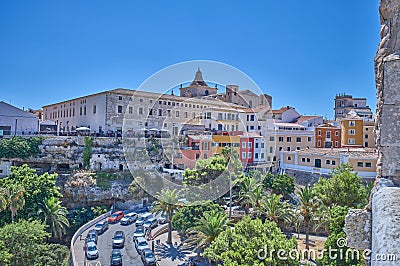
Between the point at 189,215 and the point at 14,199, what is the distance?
12516mm

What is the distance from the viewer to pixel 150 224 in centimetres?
2797

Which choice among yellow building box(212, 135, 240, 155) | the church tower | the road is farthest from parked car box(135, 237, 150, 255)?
the church tower

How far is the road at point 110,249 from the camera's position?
21.2 metres

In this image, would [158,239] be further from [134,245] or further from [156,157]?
[156,157]

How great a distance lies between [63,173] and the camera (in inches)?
1453

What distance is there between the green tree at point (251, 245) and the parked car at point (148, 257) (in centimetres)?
640

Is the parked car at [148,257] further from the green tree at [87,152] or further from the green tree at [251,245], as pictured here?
the green tree at [87,152]

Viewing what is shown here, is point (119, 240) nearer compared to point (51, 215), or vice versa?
point (119, 240)

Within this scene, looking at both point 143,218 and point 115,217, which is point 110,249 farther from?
point 115,217

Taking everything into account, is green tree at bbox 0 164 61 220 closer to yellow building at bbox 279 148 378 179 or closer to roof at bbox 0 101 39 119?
roof at bbox 0 101 39 119

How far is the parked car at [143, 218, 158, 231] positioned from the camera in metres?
27.2

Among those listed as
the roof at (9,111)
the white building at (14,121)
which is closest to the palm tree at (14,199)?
the white building at (14,121)

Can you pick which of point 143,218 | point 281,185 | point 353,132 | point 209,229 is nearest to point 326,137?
point 353,132

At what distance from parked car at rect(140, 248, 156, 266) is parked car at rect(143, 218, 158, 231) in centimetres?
515
